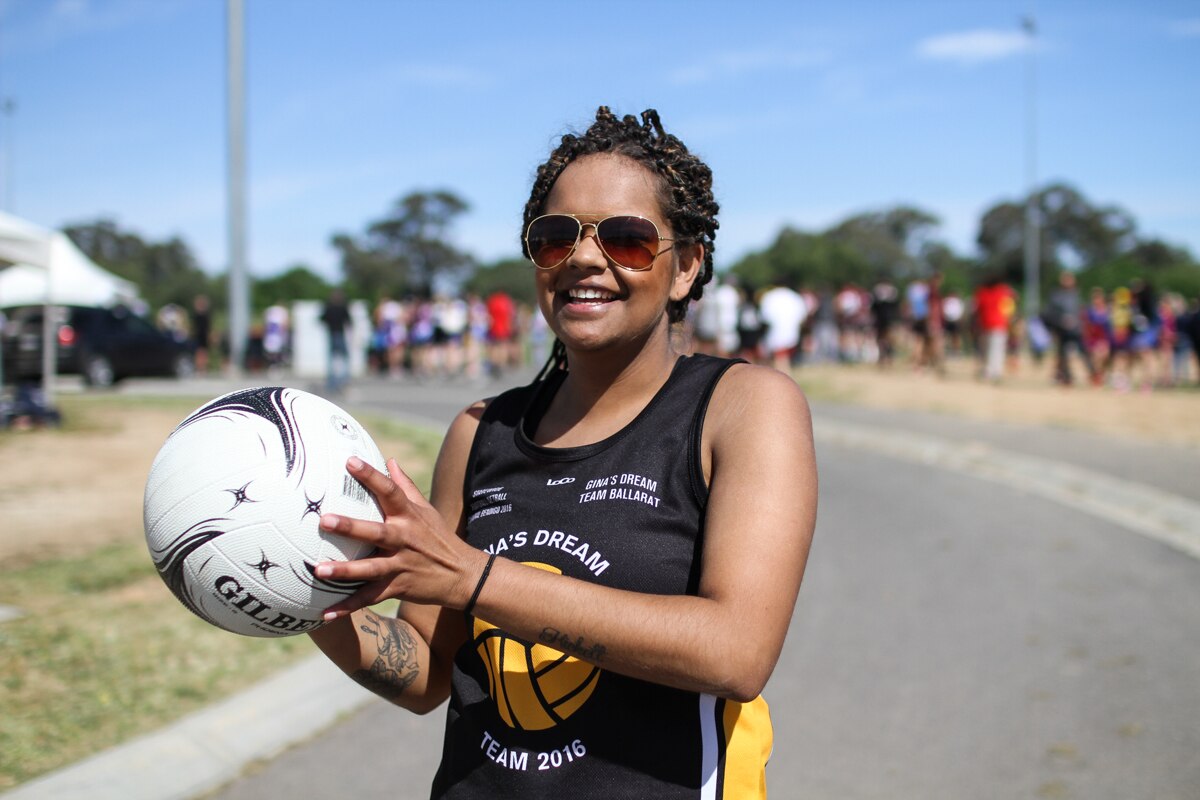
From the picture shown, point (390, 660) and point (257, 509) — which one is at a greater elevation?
point (257, 509)

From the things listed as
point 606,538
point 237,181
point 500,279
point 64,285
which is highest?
point 500,279

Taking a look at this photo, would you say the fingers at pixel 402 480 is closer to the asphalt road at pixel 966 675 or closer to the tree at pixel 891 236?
the asphalt road at pixel 966 675

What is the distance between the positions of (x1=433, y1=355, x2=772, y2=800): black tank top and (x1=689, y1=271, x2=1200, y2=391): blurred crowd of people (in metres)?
11.2

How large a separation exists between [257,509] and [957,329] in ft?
93.0

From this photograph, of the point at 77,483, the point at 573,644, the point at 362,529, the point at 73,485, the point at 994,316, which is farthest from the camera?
the point at 994,316

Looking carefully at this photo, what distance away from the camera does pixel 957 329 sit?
28359mm

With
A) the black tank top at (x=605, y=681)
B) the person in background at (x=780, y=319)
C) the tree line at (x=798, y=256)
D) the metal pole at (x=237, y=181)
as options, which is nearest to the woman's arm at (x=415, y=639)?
the black tank top at (x=605, y=681)

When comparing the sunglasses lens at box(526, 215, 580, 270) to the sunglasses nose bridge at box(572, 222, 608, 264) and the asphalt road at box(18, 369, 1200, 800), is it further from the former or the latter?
the asphalt road at box(18, 369, 1200, 800)

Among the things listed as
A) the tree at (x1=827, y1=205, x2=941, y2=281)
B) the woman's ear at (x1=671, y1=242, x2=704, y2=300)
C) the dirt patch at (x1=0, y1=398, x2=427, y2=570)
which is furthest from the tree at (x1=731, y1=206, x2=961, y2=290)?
the woman's ear at (x1=671, y1=242, x2=704, y2=300)

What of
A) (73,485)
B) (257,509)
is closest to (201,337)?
(73,485)

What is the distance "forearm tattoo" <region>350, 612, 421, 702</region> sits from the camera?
7.34 ft

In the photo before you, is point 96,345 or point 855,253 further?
point 855,253

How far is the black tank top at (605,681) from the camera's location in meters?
1.93

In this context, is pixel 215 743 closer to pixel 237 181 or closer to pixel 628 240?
pixel 628 240
